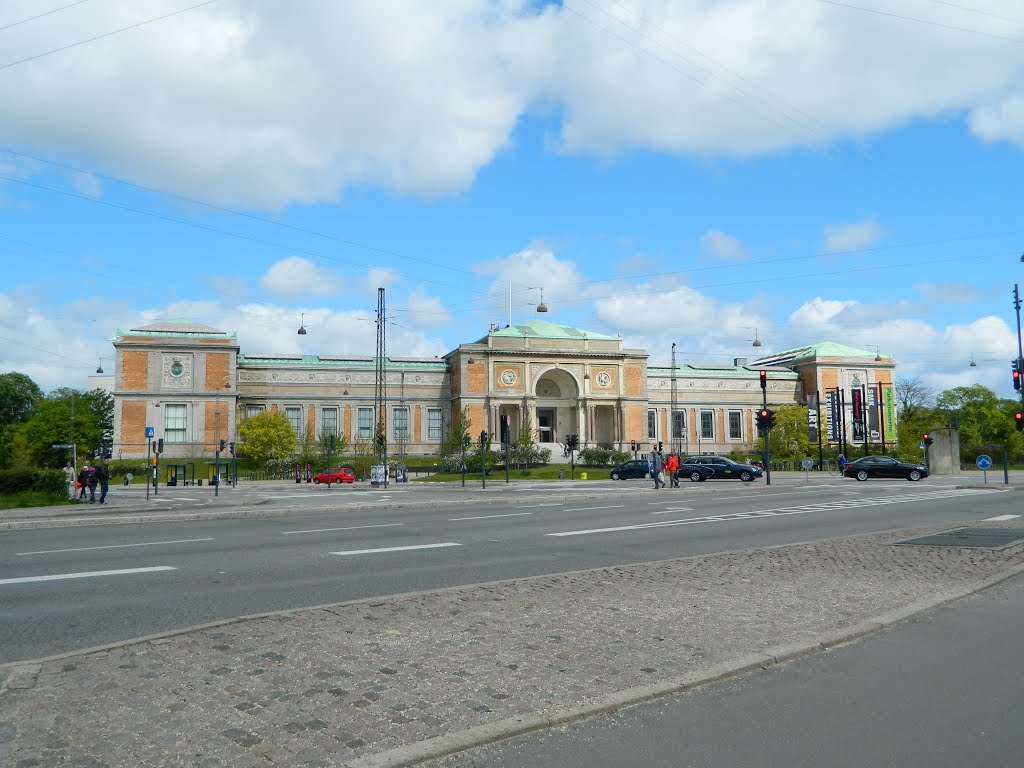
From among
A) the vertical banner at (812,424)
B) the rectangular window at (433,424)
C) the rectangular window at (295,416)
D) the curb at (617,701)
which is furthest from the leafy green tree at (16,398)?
the curb at (617,701)

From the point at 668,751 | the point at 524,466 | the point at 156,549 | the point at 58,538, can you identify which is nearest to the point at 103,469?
the point at 58,538

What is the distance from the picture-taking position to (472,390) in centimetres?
8988

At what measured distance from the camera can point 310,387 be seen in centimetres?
8975

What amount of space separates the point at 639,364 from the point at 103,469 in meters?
72.8

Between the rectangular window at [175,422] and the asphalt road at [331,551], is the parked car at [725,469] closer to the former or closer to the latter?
the asphalt road at [331,551]

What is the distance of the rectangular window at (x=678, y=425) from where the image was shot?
9969cm

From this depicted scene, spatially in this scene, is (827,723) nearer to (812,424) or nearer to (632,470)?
(632,470)

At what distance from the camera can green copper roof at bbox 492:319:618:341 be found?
94094mm

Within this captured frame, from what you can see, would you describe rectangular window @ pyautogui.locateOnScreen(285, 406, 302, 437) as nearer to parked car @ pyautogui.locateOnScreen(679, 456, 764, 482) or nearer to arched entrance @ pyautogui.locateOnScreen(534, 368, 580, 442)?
arched entrance @ pyautogui.locateOnScreen(534, 368, 580, 442)

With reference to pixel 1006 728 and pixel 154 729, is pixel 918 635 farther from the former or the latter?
pixel 154 729

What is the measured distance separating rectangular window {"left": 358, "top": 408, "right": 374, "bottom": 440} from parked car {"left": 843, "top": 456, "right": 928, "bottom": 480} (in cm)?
5493

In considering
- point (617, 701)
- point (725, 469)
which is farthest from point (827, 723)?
point (725, 469)

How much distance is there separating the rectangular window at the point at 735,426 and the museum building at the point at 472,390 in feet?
0.58

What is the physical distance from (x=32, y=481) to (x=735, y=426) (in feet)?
285
